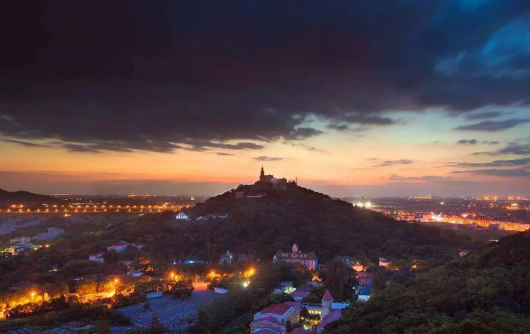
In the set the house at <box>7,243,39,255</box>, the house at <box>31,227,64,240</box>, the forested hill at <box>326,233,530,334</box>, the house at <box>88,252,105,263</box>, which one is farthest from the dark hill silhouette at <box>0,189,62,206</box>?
the forested hill at <box>326,233,530,334</box>

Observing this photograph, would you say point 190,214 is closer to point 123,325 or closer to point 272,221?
point 272,221

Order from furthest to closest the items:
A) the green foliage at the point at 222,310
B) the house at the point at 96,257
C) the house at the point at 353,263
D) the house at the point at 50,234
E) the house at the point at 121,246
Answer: the house at the point at 50,234 → the house at the point at 121,246 → the house at the point at 353,263 → the house at the point at 96,257 → the green foliage at the point at 222,310

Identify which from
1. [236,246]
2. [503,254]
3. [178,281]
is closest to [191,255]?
[236,246]

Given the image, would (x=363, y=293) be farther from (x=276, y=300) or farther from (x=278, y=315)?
(x=278, y=315)

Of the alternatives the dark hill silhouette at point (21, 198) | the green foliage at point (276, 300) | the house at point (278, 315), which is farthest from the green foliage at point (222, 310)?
the dark hill silhouette at point (21, 198)

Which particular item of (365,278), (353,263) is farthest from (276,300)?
(353,263)

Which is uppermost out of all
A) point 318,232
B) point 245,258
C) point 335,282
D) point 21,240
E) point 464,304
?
point 318,232

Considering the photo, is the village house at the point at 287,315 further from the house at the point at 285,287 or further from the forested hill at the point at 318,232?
the forested hill at the point at 318,232
